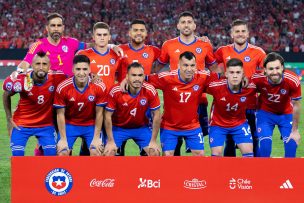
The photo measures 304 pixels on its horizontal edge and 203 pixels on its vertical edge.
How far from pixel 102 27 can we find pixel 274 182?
318 cm

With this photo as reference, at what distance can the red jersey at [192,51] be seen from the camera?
28.7ft

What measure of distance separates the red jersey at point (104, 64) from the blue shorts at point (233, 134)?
1.47m

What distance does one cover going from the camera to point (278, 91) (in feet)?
26.3

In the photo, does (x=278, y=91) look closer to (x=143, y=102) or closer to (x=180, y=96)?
(x=180, y=96)

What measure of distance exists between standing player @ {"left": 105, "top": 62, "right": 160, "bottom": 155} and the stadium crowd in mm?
21387

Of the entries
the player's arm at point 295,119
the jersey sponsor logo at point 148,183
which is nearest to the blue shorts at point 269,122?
the player's arm at point 295,119

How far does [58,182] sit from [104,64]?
2532 millimetres

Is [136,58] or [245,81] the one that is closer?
[245,81]

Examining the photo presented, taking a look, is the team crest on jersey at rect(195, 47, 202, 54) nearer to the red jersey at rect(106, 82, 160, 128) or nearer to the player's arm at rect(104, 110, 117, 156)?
the red jersey at rect(106, 82, 160, 128)

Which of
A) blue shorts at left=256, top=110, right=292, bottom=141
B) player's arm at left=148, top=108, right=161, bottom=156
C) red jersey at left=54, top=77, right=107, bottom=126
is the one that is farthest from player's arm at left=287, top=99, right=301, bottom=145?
red jersey at left=54, top=77, right=107, bottom=126

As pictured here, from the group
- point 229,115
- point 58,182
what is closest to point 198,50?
point 229,115

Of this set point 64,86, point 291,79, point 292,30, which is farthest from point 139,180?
point 292,30

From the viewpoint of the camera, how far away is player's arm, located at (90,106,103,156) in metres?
7.65

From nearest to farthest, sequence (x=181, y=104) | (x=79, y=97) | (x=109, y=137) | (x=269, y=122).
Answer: (x=109, y=137)
(x=79, y=97)
(x=181, y=104)
(x=269, y=122)
